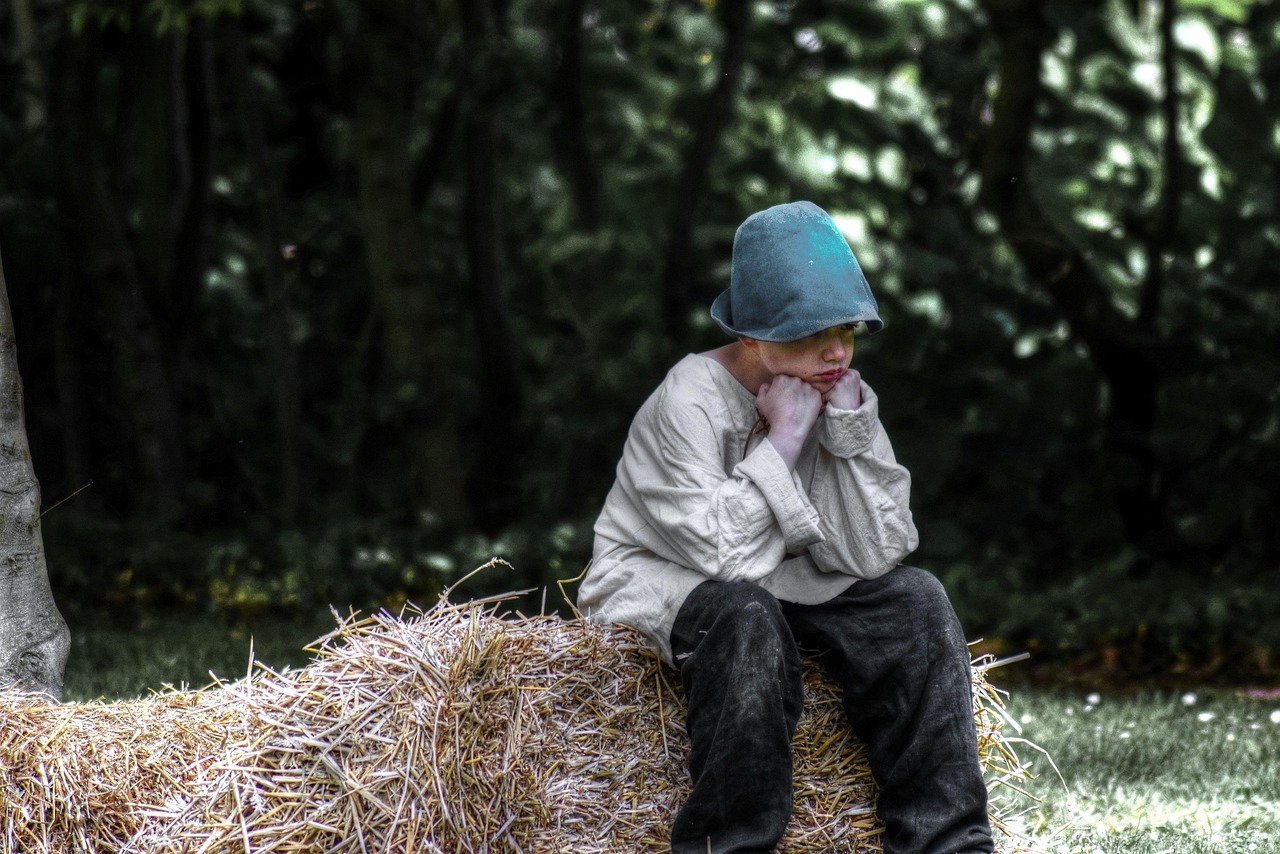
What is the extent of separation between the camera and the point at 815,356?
3.05m

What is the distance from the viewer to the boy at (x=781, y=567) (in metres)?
2.88

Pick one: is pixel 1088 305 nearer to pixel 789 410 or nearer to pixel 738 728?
pixel 789 410

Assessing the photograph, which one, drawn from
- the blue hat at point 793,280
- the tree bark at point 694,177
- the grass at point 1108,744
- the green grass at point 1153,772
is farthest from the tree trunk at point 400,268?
the blue hat at point 793,280

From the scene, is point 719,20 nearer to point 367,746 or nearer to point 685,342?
point 685,342

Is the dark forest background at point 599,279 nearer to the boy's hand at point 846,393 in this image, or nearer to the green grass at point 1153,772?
the green grass at point 1153,772

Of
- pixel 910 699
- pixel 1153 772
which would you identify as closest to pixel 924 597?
pixel 910 699

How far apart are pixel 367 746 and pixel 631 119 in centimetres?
588

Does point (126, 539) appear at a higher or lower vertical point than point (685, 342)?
lower

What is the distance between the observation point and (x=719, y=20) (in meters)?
8.41

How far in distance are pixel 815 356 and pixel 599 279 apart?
5.09 m

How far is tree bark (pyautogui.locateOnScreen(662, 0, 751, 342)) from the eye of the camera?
26.0 feet

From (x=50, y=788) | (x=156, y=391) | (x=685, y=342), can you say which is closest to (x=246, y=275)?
(x=156, y=391)

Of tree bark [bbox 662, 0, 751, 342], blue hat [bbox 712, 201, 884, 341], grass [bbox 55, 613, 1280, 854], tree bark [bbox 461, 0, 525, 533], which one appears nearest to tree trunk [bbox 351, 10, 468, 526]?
tree bark [bbox 461, 0, 525, 533]

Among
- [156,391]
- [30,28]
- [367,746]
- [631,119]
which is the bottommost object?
[156,391]
